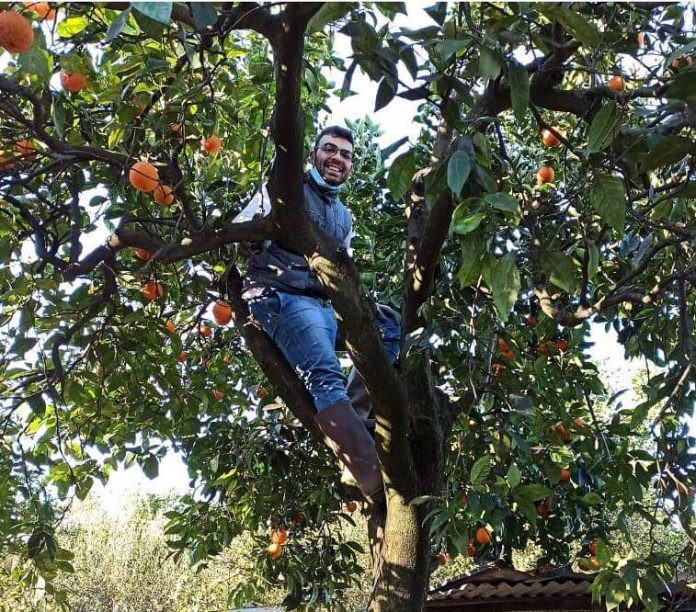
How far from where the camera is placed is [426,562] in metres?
2.92

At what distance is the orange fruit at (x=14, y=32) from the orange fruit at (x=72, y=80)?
0.88 meters

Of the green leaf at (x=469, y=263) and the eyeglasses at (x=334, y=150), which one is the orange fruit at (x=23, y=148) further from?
the green leaf at (x=469, y=263)

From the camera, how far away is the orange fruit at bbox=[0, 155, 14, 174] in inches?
109

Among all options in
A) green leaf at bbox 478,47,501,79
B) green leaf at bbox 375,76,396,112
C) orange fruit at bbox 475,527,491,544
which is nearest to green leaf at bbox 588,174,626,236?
green leaf at bbox 478,47,501,79

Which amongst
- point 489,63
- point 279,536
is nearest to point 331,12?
point 489,63

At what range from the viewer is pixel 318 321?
10.3 feet

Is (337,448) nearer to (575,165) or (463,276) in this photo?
(463,276)

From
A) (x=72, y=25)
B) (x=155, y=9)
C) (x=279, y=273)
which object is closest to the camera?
(x=155, y=9)

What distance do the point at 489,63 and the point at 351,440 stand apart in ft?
5.43

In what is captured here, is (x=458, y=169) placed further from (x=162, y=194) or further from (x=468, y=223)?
(x=162, y=194)

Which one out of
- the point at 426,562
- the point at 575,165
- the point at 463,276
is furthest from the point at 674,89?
the point at 575,165

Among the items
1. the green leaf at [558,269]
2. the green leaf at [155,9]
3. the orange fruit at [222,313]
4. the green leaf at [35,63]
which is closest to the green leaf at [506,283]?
the green leaf at [558,269]

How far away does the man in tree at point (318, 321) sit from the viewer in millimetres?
3016

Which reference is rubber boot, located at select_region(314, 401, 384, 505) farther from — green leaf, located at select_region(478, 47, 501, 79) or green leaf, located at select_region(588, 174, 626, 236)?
green leaf, located at select_region(478, 47, 501, 79)
